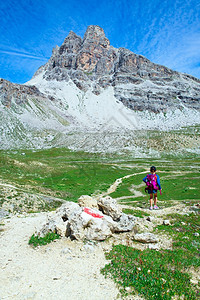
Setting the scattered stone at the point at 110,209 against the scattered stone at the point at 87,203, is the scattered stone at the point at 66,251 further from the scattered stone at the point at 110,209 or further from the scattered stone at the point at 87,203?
the scattered stone at the point at 87,203

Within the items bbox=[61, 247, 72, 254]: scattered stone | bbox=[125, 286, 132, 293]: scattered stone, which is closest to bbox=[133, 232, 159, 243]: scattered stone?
bbox=[125, 286, 132, 293]: scattered stone

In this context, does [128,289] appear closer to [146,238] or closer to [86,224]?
[146,238]

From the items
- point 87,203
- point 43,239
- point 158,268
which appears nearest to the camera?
point 158,268

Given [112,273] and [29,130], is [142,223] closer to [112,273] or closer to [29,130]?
[112,273]

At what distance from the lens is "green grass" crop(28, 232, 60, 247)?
13.6m

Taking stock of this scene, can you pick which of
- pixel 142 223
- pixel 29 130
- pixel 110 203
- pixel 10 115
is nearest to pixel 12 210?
pixel 110 203

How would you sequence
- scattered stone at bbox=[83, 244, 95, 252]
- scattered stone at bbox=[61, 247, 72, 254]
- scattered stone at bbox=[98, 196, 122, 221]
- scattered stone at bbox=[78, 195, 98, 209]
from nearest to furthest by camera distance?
scattered stone at bbox=[61, 247, 72, 254] < scattered stone at bbox=[83, 244, 95, 252] < scattered stone at bbox=[98, 196, 122, 221] < scattered stone at bbox=[78, 195, 98, 209]

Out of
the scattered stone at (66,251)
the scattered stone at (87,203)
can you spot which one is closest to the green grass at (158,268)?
the scattered stone at (66,251)

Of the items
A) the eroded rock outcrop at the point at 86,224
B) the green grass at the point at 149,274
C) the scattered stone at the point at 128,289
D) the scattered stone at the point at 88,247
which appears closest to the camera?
the green grass at the point at 149,274

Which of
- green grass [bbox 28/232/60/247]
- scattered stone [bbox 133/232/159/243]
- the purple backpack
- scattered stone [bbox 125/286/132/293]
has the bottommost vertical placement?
green grass [bbox 28/232/60/247]

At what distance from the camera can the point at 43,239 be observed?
45.5 ft

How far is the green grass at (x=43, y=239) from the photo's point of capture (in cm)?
1355

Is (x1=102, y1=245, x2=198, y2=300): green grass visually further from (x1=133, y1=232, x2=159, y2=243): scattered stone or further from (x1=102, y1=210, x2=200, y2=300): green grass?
(x1=133, y1=232, x2=159, y2=243): scattered stone

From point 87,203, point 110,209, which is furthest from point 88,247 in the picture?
point 87,203
